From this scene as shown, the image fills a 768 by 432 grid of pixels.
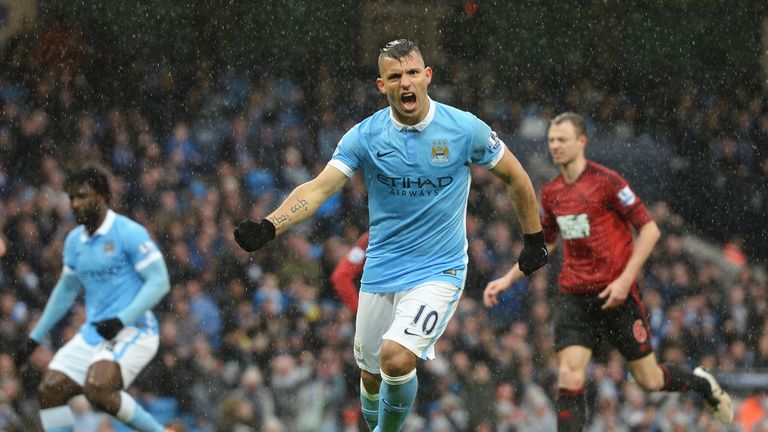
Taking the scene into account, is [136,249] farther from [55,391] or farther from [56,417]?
[56,417]

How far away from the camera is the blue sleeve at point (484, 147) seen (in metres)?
6.81

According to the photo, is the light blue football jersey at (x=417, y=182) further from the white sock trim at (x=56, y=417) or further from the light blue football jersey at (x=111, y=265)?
the white sock trim at (x=56, y=417)

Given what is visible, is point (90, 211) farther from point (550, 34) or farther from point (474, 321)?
point (550, 34)

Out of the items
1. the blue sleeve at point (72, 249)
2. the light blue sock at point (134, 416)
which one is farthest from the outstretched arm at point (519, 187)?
the blue sleeve at point (72, 249)

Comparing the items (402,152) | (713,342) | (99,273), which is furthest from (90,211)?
(713,342)

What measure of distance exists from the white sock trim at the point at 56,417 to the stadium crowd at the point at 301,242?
2.58 meters

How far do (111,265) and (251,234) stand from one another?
316 cm

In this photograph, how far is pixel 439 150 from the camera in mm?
6793

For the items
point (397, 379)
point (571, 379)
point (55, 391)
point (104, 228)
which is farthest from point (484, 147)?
point (55, 391)

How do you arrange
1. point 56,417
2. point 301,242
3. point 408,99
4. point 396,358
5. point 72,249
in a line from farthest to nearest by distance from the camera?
point 301,242, point 72,249, point 56,417, point 408,99, point 396,358

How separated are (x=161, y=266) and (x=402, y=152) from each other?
277 centimetres

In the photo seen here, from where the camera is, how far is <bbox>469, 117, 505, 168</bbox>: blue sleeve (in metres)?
6.81

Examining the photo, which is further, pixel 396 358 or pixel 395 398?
pixel 395 398

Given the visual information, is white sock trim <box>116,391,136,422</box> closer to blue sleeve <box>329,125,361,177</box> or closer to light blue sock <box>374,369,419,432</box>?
light blue sock <box>374,369,419,432</box>
